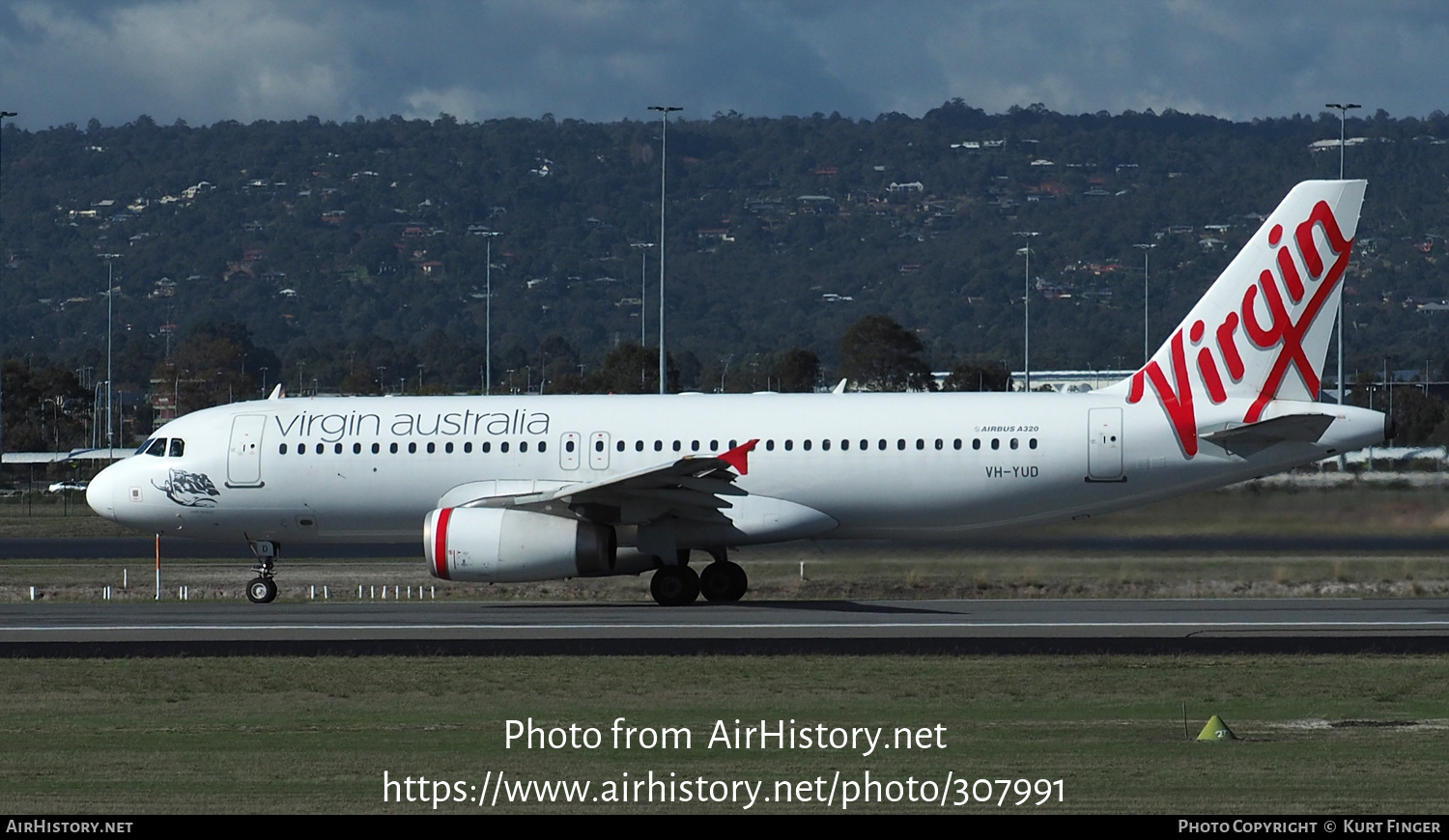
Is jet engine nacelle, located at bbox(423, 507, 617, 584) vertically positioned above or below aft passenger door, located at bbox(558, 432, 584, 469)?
below

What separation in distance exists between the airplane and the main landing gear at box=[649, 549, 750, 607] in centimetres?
3

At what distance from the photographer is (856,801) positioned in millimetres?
12258

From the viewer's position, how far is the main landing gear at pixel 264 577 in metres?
29.5

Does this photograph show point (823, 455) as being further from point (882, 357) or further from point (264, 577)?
point (882, 357)

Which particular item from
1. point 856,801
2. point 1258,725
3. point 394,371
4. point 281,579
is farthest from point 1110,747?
point 394,371

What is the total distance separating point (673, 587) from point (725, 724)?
1222 cm

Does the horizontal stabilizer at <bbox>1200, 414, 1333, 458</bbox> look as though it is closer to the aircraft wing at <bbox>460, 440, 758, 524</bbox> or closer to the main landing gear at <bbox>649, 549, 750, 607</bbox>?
the aircraft wing at <bbox>460, 440, 758, 524</bbox>

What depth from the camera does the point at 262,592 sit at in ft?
96.7

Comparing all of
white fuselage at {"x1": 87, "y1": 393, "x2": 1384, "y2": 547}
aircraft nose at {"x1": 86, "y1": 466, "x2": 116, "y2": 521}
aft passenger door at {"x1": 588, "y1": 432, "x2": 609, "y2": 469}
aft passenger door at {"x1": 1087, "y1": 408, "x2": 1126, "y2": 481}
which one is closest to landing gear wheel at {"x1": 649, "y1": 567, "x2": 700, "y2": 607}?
white fuselage at {"x1": 87, "y1": 393, "x2": 1384, "y2": 547}

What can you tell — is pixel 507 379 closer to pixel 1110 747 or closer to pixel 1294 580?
pixel 1294 580

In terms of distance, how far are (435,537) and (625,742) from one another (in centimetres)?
1228

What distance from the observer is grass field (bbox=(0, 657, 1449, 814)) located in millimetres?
12555

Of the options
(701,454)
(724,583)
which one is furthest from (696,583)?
(701,454)

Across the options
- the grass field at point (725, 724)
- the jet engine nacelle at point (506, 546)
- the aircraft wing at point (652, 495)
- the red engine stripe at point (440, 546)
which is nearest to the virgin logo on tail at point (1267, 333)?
the aircraft wing at point (652, 495)
